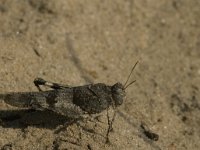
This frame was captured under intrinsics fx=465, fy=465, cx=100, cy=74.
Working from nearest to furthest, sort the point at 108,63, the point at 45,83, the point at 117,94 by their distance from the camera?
the point at 117,94 < the point at 45,83 < the point at 108,63

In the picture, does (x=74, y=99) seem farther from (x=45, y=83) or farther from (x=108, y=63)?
(x=108, y=63)

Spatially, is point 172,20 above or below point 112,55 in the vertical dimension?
above

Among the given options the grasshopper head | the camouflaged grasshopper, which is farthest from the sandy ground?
the grasshopper head

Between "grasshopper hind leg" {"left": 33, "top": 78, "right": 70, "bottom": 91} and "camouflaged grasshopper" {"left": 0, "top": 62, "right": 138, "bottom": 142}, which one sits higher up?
"grasshopper hind leg" {"left": 33, "top": 78, "right": 70, "bottom": 91}

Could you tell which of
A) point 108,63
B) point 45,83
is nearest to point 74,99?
point 45,83

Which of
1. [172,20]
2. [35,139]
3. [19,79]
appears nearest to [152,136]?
[35,139]

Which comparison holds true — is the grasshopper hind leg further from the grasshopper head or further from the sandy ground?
the grasshopper head

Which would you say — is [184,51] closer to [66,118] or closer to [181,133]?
[181,133]

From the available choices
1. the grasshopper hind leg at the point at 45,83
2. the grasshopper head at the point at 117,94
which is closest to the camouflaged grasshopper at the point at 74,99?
the grasshopper head at the point at 117,94
